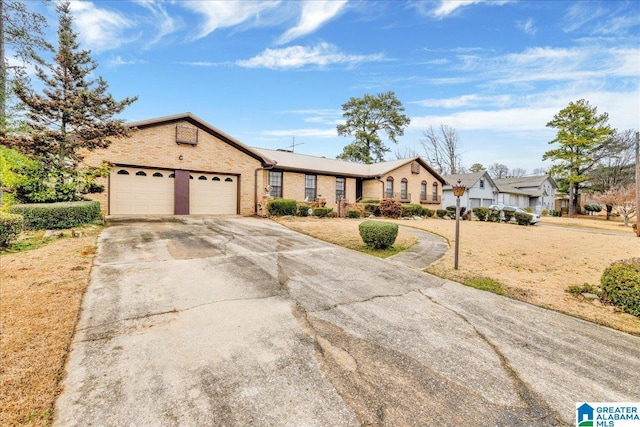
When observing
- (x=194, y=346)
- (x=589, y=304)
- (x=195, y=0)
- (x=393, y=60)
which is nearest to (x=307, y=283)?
(x=194, y=346)

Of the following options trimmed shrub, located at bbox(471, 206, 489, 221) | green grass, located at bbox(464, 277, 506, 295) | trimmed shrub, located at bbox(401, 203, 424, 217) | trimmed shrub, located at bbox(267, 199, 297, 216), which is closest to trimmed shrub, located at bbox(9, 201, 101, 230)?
trimmed shrub, located at bbox(267, 199, 297, 216)

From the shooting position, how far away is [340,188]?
23.4 metres

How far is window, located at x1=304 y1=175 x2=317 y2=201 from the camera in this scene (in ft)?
68.8

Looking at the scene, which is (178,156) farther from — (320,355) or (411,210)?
(411,210)

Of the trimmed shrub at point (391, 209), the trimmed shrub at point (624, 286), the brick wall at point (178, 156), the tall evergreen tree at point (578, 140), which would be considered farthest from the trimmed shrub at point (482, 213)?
the tall evergreen tree at point (578, 140)

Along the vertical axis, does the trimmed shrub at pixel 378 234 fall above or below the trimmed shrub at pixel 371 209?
below

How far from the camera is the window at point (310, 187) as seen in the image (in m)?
21.0

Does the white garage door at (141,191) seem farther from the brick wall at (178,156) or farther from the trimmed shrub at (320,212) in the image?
the trimmed shrub at (320,212)

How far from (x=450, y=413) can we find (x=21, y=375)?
4.02 metres

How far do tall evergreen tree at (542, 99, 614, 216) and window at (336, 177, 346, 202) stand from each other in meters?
32.1

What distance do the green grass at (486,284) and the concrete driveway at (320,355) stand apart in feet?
1.20

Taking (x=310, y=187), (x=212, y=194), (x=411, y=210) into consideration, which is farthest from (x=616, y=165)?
(x=212, y=194)

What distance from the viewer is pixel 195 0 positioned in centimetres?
1091

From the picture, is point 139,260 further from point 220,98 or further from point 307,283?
point 220,98
